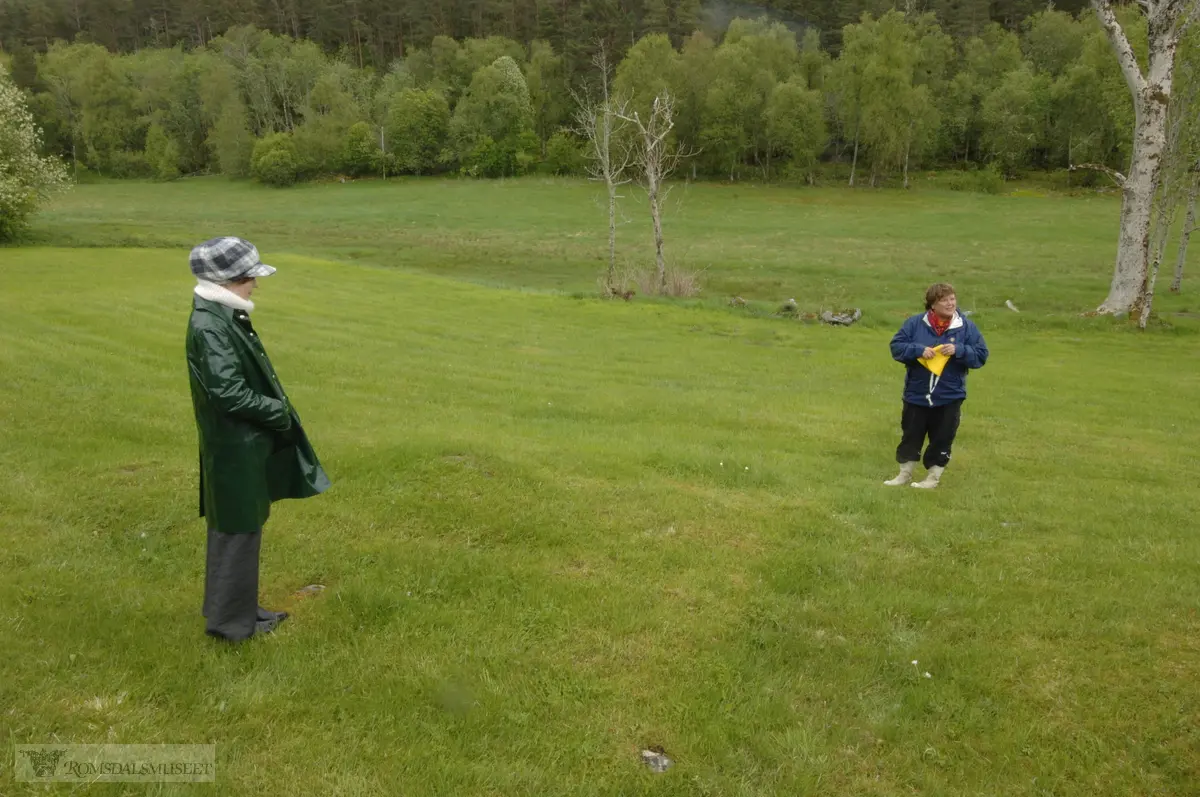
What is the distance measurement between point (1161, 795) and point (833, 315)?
22.8 m

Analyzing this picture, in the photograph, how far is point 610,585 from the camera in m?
6.27

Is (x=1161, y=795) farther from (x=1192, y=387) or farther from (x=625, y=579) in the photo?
(x=1192, y=387)

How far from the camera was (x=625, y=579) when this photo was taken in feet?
21.0

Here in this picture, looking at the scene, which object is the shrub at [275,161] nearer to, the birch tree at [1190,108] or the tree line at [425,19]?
the tree line at [425,19]

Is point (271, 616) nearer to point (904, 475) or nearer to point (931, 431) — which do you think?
point (904, 475)

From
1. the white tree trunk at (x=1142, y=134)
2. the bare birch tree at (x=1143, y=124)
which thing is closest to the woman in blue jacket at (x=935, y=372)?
the white tree trunk at (x=1142, y=134)

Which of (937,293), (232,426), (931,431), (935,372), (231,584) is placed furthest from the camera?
(931,431)

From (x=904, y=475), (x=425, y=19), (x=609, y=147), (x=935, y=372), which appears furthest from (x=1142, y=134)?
(x=425, y=19)

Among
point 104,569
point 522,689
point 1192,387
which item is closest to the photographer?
point 522,689

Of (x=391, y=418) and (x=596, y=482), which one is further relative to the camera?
(x=391, y=418)

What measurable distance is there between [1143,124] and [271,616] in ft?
94.1

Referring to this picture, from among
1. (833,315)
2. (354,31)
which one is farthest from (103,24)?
(833,315)

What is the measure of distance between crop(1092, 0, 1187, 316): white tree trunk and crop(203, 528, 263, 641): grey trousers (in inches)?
1083

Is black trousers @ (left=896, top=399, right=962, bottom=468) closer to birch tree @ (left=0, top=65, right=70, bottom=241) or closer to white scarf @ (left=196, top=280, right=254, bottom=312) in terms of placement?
white scarf @ (left=196, top=280, right=254, bottom=312)
